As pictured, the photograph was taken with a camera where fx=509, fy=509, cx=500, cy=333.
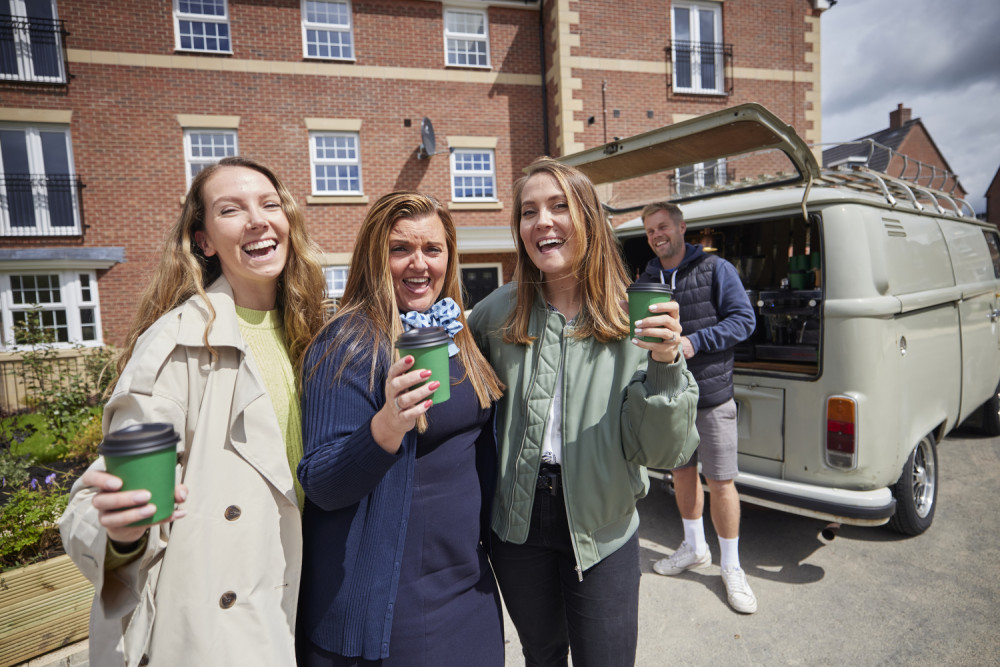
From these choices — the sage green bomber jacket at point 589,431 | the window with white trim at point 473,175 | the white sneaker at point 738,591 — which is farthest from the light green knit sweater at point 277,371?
the window with white trim at point 473,175

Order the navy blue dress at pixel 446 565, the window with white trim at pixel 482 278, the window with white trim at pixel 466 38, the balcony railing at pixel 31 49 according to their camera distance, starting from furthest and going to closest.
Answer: the window with white trim at pixel 482 278
the window with white trim at pixel 466 38
the balcony railing at pixel 31 49
the navy blue dress at pixel 446 565

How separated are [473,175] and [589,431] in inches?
454

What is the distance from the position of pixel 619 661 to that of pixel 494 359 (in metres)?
1.07

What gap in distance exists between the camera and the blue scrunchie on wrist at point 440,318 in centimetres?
152

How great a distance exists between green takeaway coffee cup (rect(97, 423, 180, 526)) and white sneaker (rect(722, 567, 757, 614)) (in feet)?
9.94

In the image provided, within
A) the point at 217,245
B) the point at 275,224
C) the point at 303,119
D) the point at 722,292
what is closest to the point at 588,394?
the point at 275,224

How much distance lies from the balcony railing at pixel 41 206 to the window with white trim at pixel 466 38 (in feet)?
27.9

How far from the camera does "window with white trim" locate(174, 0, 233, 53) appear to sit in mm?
10688

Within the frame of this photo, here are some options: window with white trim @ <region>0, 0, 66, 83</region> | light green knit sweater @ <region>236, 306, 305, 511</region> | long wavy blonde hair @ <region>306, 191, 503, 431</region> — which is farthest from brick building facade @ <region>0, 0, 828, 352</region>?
long wavy blonde hair @ <region>306, 191, 503, 431</region>

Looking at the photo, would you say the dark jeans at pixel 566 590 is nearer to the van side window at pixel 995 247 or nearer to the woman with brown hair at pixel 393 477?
the woman with brown hair at pixel 393 477

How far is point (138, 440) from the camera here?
0.99m

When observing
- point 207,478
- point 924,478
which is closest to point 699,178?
point 924,478

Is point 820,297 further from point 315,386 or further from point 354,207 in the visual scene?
point 354,207

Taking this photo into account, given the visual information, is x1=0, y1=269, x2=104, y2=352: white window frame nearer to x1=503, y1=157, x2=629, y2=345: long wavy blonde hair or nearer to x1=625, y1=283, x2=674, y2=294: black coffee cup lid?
x1=503, y1=157, x2=629, y2=345: long wavy blonde hair
